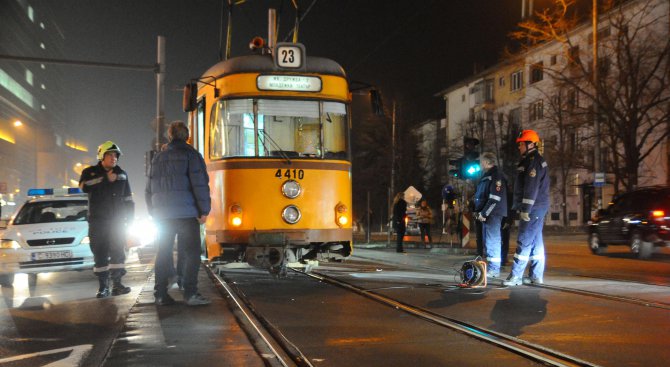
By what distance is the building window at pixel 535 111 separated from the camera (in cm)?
5250

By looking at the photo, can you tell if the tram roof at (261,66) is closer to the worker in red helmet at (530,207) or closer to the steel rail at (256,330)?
the worker in red helmet at (530,207)

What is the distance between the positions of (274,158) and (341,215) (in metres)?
1.41

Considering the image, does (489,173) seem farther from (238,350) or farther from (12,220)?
(12,220)

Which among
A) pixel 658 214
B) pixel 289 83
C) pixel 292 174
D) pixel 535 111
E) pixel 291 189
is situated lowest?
pixel 658 214

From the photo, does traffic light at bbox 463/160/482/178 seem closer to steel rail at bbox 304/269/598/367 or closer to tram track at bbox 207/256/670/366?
tram track at bbox 207/256/670/366

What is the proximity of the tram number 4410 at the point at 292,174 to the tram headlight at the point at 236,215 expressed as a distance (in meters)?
0.78

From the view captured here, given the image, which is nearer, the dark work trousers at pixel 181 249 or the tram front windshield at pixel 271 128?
the dark work trousers at pixel 181 249

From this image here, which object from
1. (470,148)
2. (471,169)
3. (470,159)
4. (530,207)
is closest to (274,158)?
(530,207)

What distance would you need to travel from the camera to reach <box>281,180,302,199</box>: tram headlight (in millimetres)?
10688

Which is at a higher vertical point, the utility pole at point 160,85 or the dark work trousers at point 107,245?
the utility pole at point 160,85

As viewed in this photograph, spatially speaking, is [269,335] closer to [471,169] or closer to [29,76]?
[471,169]

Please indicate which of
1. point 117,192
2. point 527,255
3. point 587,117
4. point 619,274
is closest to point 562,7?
point 587,117

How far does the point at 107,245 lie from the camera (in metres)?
9.55

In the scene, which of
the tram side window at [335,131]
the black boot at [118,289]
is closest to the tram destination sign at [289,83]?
the tram side window at [335,131]
